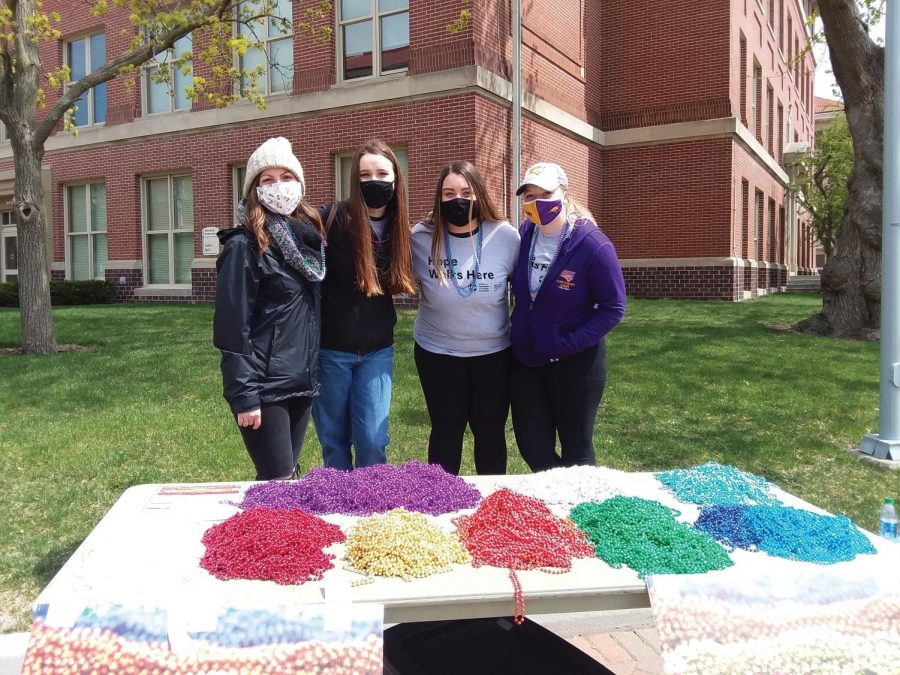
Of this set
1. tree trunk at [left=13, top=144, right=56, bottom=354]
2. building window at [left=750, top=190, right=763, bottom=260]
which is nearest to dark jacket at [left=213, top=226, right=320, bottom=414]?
tree trunk at [left=13, top=144, right=56, bottom=354]

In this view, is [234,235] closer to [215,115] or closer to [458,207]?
[458,207]

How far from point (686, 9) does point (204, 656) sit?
19581 millimetres

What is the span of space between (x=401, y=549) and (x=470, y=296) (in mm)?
1644

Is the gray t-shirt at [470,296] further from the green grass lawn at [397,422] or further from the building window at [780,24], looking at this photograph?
the building window at [780,24]

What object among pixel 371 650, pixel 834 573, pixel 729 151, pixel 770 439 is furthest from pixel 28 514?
pixel 729 151

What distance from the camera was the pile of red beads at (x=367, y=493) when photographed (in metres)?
2.31

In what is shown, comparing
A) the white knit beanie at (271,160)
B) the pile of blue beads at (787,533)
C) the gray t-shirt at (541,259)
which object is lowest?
the pile of blue beads at (787,533)

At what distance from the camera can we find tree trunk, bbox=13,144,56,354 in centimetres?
941

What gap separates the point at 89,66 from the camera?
1830cm

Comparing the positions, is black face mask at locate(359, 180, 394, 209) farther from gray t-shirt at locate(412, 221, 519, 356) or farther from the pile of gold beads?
the pile of gold beads

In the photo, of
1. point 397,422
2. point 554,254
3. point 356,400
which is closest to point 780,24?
point 397,422

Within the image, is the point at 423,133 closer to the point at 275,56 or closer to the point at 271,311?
the point at 275,56

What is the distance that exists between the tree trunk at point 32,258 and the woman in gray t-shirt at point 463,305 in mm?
7967

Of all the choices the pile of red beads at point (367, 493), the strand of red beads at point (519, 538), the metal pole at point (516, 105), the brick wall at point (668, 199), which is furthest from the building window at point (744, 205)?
the strand of red beads at point (519, 538)
